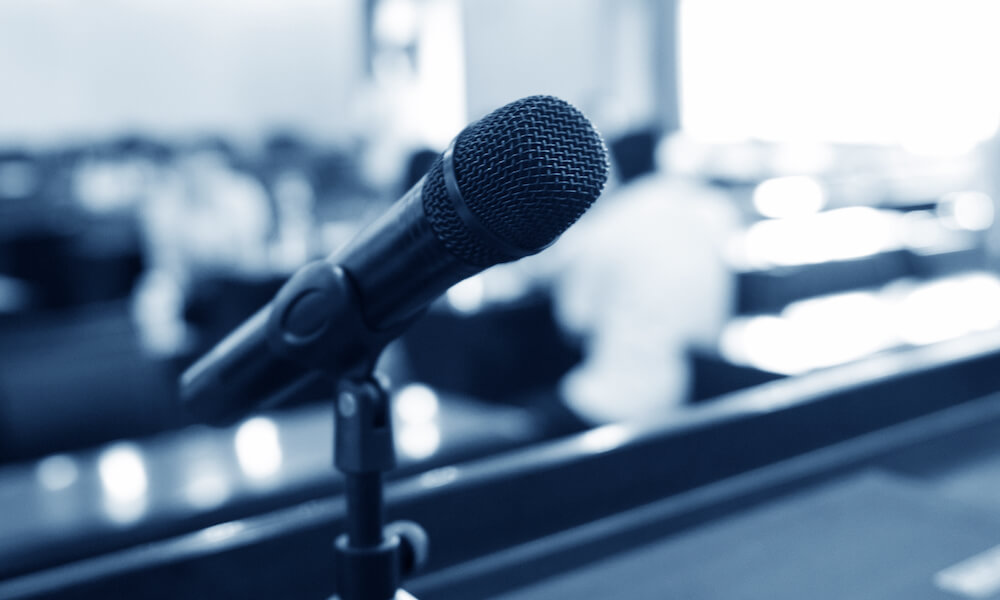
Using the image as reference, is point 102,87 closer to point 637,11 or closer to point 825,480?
point 637,11

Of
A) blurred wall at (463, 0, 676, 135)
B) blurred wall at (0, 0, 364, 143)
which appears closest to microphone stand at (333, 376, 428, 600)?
blurred wall at (463, 0, 676, 135)

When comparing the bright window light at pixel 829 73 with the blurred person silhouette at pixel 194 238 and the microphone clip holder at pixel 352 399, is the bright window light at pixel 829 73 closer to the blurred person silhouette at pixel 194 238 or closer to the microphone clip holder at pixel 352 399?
the blurred person silhouette at pixel 194 238

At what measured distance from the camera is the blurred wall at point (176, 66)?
680 cm

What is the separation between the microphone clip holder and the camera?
0.47m

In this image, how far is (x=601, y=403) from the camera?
2330 mm

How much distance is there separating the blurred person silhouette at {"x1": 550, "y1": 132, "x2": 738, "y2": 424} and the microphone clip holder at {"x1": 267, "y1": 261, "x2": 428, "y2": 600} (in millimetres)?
1849

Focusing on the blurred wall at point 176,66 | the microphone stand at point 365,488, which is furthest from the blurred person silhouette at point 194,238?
the microphone stand at point 365,488

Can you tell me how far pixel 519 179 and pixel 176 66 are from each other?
7.66 meters

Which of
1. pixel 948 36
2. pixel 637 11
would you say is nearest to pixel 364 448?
pixel 948 36

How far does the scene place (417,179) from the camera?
86cm

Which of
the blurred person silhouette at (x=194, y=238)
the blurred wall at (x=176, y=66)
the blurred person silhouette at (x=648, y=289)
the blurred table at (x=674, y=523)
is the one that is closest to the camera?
the blurred table at (x=674, y=523)

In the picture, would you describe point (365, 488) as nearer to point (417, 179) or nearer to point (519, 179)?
point (519, 179)

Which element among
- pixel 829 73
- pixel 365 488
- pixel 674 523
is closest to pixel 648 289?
pixel 674 523

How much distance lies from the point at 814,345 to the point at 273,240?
3036 millimetres
